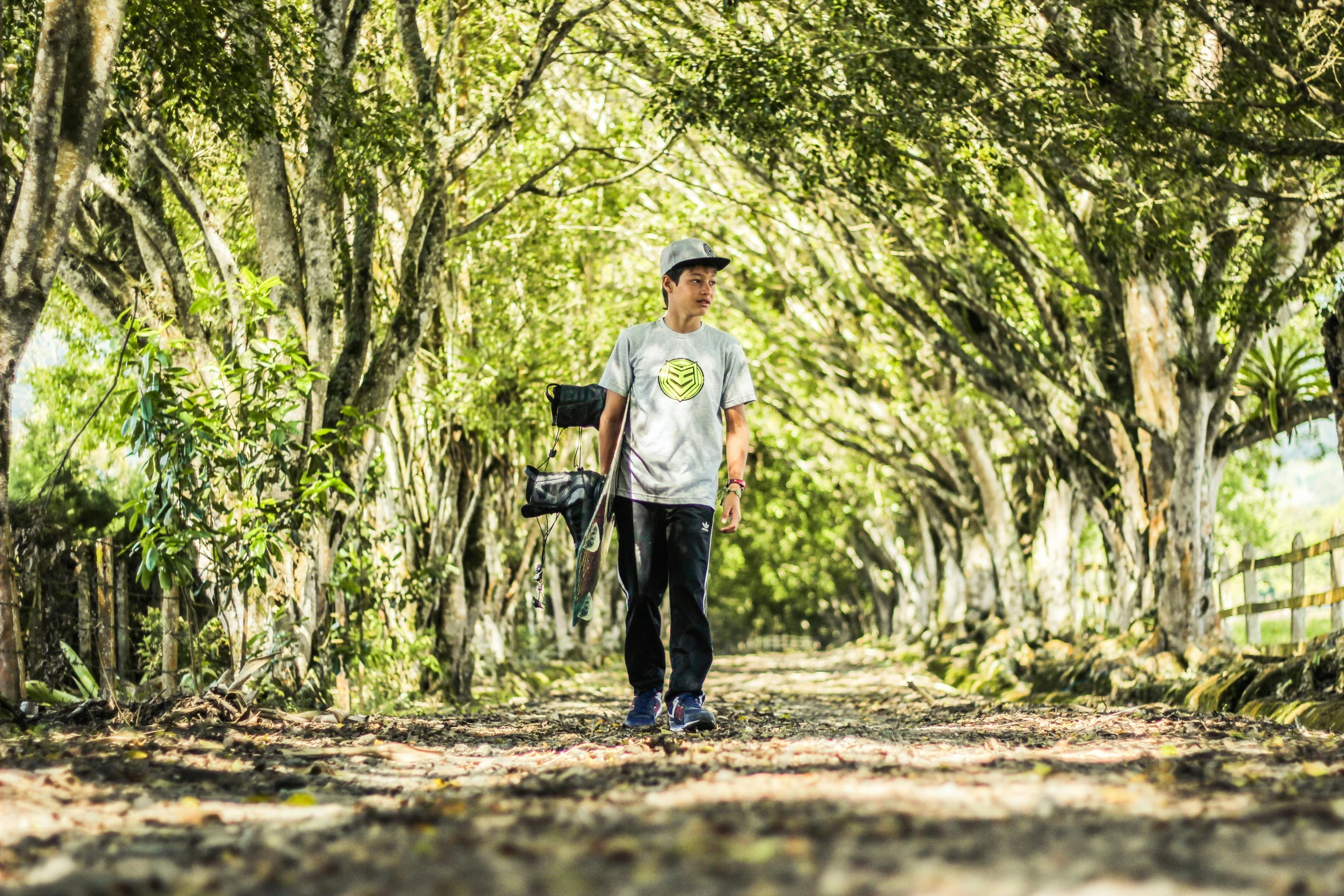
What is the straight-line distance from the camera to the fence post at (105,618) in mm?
7258

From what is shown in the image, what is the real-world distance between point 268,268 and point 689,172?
36.7 feet

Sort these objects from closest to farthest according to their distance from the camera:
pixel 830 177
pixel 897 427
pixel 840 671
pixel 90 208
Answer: pixel 90 208 < pixel 830 177 < pixel 897 427 < pixel 840 671

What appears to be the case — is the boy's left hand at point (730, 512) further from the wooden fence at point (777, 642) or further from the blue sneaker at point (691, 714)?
the wooden fence at point (777, 642)

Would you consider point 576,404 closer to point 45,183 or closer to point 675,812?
point 45,183

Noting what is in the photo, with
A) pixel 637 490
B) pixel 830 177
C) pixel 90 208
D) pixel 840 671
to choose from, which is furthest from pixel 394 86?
pixel 840 671

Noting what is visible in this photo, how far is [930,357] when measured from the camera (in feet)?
62.4

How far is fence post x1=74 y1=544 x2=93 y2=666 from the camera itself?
9.47 meters

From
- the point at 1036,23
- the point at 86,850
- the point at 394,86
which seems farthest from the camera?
the point at 394,86

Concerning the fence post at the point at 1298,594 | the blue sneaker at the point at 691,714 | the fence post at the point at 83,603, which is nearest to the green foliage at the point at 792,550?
the fence post at the point at 1298,594

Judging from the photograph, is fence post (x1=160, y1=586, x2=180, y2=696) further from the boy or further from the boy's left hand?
the boy's left hand

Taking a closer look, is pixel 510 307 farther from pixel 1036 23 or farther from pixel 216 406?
pixel 216 406

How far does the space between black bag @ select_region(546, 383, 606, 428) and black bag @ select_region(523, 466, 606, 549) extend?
27cm

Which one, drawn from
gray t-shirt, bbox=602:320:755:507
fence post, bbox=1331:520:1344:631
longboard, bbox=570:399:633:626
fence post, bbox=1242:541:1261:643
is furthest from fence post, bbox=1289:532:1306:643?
longboard, bbox=570:399:633:626

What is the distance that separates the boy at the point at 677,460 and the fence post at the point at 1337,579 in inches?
288
